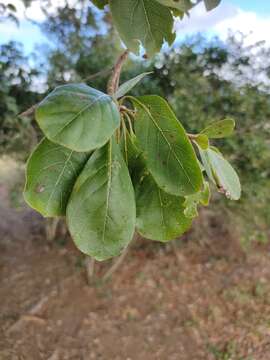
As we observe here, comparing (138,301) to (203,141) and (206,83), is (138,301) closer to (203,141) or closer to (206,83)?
(206,83)

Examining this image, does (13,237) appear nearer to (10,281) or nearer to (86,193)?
(10,281)

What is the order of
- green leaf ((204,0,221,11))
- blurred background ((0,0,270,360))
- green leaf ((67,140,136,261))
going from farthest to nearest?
blurred background ((0,0,270,360)) < green leaf ((204,0,221,11)) < green leaf ((67,140,136,261))

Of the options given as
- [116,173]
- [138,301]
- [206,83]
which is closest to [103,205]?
[116,173]

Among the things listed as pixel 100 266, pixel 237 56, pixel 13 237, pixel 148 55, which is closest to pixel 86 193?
pixel 148 55

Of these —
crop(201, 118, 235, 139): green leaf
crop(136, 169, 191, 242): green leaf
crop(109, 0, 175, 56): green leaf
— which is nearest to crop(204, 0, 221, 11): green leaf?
crop(109, 0, 175, 56): green leaf

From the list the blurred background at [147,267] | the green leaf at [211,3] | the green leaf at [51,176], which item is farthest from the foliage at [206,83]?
the green leaf at [51,176]

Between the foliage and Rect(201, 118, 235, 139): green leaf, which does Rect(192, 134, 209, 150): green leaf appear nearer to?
Rect(201, 118, 235, 139): green leaf

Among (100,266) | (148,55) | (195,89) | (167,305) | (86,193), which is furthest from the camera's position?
(100,266)
